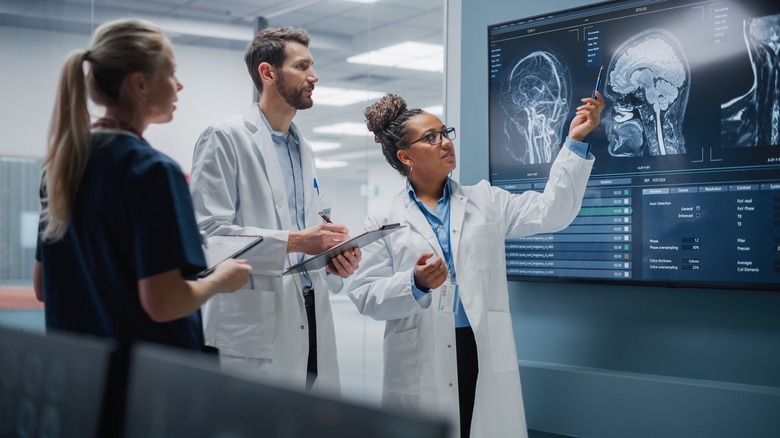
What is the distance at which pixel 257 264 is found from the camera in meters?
2.09

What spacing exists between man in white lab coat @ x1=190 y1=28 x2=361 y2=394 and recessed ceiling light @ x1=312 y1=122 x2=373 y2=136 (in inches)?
200

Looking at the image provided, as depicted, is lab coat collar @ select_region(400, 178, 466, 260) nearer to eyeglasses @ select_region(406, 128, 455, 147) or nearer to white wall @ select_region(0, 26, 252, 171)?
eyeglasses @ select_region(406, 128, 455, 147)

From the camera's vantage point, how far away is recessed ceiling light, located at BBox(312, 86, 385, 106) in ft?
19.9

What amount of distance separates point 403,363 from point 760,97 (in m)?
1.38

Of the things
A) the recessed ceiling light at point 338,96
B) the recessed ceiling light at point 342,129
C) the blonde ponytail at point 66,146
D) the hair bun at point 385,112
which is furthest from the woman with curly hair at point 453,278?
the recessed ceiling light at point 342,129

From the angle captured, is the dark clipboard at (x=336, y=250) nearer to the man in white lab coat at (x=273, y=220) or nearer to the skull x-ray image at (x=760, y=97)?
the man in white lab coat at (x=273, y=220)

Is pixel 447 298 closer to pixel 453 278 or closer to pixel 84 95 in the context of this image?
pixel 453 278

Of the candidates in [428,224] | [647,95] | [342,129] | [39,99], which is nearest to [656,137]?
[647,95]

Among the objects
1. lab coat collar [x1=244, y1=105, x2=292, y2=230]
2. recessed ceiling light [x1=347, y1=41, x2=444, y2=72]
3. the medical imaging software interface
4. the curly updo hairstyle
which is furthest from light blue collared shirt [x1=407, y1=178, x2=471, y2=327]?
recessed ceiling light [x1=347, y1=41, x2=444, y2=72]

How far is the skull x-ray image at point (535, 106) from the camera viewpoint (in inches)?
104

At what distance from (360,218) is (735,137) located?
3340 mm

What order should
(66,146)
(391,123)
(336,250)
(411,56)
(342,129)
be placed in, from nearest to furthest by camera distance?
(66,146) < (336,250) < (391,123) < (411,56) < (342,129)

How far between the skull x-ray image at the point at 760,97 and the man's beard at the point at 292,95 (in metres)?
1.35

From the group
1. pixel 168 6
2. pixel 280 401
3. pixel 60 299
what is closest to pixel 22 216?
pixel 168 6
